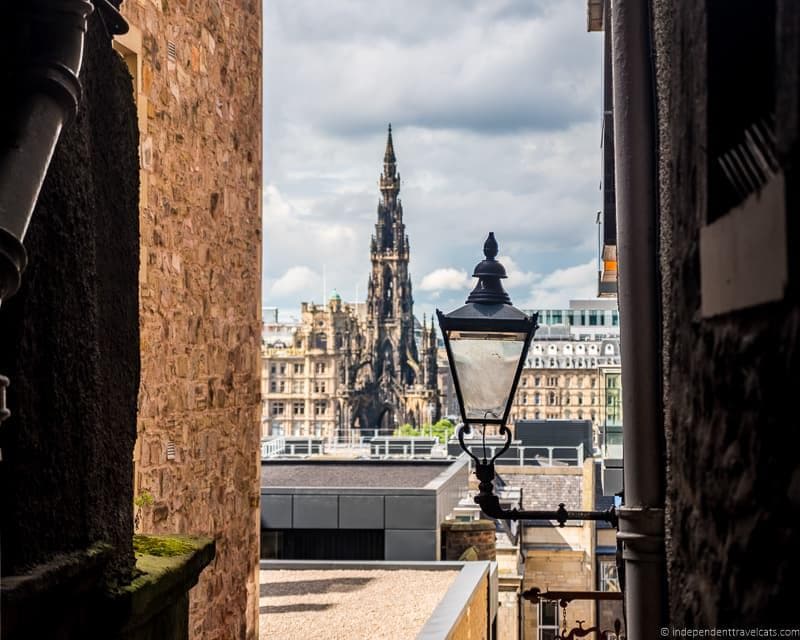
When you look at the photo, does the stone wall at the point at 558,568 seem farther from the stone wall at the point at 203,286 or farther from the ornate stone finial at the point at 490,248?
the ornate stone finial at the point at 490,248

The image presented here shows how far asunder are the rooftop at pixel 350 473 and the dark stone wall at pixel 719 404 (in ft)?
58.8

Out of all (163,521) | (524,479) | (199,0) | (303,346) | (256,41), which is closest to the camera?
(163,521)

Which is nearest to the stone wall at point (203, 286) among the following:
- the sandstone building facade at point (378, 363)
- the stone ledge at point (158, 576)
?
the stone ledge at point (158, 576)

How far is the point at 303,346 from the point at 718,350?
11445 cm

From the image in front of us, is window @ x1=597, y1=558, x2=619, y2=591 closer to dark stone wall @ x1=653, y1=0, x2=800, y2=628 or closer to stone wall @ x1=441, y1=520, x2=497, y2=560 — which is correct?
stone wall @ x1=441, y1=520, x2=497, y2=560

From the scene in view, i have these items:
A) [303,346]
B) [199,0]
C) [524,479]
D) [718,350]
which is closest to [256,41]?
[199,0]

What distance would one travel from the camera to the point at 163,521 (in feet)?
24.4

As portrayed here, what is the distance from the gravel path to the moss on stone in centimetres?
703

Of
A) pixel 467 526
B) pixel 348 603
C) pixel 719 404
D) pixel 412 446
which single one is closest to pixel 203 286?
pixel 348 603

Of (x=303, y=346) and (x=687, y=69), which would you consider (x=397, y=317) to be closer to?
(x=303, y=346)

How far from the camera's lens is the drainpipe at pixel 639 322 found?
3.63 m

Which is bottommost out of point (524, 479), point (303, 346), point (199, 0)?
point (524, 479)

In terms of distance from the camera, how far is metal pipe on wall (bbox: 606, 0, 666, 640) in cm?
363

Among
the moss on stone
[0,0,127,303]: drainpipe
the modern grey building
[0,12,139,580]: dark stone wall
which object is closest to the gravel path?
the modern grey building
